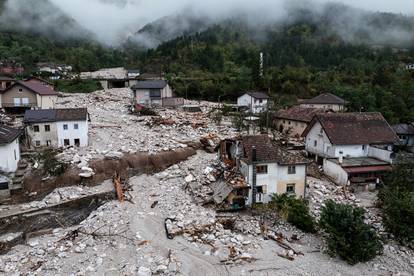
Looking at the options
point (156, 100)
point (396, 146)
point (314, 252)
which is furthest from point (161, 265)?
point (156, 100)

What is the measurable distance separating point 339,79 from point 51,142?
201 ft

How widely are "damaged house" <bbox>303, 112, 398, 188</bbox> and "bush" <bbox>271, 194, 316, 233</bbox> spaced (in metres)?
8.36

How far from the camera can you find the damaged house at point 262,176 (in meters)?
21.6

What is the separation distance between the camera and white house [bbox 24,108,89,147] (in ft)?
100

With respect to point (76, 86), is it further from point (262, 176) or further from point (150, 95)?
point (262, 176)

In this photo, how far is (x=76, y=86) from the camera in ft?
225

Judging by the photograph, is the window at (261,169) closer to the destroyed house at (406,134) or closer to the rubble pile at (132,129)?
the rubble pile at (132,129)

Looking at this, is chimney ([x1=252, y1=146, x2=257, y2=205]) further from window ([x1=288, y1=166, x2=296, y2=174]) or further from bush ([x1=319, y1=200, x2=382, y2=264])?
bush ([x1=319, y1=200, x2=382, y2=264])

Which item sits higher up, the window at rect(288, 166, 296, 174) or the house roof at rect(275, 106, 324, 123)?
the house roof at rect(275, 106, 324, 123)

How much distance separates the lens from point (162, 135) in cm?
3691

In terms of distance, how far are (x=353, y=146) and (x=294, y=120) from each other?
13.1 m

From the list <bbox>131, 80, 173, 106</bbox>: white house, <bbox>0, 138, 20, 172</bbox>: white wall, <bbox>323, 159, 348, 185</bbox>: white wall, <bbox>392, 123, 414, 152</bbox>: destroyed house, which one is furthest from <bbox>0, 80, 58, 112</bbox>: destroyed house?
<bbox>392, 123, 414, 152</bbox>: destroyed house

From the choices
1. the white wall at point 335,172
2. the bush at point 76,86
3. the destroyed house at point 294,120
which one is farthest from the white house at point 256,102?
→ the bush at point 76,86

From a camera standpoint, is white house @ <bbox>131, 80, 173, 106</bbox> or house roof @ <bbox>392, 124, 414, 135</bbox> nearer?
house roof @ <bbox>392, 124, 414, 135</bbox>
